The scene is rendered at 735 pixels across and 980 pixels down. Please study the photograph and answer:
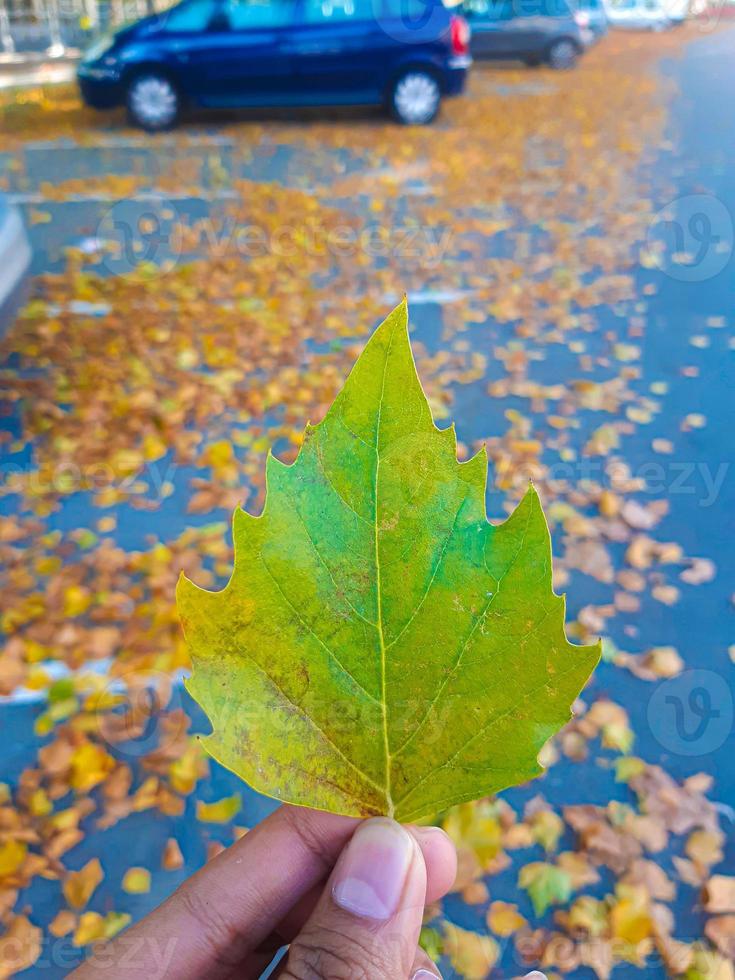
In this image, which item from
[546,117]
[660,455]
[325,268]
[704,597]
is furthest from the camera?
[546,117]

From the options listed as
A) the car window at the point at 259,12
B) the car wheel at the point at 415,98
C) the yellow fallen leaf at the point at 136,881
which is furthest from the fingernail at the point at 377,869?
the car wheel at the point at 415,98

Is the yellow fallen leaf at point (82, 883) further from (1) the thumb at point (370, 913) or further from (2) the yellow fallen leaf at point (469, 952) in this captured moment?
(1) the thumb at point (370, 913)

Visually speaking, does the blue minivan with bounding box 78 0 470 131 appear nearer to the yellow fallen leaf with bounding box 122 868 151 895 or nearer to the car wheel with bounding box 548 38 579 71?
the car wheel with bounding box 548 38 579 71

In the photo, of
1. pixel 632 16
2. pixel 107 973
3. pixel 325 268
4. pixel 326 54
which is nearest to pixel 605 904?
pixel 107 973

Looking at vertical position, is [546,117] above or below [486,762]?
below

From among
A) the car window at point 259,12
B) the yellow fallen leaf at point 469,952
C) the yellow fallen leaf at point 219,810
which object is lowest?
the yellow fallen leaf at point 469,952

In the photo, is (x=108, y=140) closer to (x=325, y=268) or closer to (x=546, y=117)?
(x=325, y=268)

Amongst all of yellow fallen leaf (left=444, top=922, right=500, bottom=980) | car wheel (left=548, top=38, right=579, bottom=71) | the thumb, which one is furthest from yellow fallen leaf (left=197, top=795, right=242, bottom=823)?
car wheel (left=548, top=38, right=579, bottom=71)
